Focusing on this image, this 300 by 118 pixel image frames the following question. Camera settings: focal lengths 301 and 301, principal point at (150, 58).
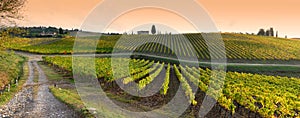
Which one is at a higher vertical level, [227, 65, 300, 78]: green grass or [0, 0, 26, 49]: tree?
[0, 0, 26, 49]: tree

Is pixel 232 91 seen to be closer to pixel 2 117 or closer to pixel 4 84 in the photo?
pixel 2 117

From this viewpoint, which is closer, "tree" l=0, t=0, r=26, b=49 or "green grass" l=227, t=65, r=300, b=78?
"tree" l=0, t=0, r=26, b=49

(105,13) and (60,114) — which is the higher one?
(105,13)

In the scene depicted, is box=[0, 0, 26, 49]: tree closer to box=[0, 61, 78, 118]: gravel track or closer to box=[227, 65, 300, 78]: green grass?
box=[0, 61, 78, 118]: gravel track

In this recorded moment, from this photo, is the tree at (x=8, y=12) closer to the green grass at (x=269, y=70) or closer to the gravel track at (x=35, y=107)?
the gravel track at (x=35, y=107)

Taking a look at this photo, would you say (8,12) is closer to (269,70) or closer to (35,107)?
(35,107)

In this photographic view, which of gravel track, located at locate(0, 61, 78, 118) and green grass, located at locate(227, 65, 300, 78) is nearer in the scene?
gravel track, located at locate(0, 61, 78, 118)

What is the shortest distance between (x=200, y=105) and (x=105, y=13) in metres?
9.78

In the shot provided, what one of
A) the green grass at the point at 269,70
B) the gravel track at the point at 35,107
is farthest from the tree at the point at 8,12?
the green grass at the point at 269,70

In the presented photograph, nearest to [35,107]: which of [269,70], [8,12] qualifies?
[8,12]

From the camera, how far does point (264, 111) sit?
720 inches

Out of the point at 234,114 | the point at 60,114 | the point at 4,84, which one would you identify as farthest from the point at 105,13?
the point at 4,84

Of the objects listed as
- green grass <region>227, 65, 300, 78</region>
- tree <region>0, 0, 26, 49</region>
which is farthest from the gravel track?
green grass <region>227, 65, 300, 78</region>

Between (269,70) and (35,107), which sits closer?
(35,107)
